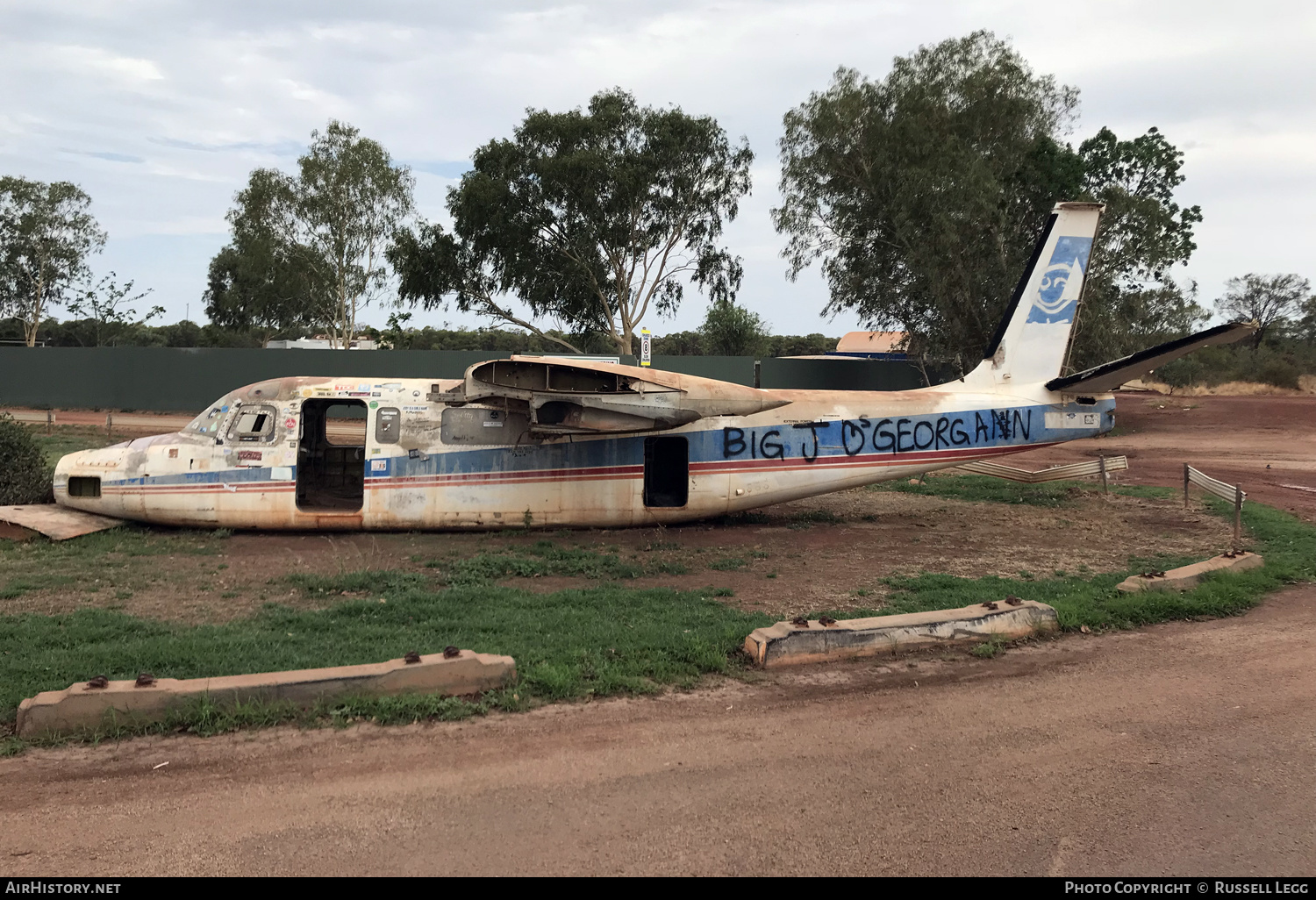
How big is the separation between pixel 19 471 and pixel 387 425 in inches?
259

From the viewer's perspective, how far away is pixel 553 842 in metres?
4.51

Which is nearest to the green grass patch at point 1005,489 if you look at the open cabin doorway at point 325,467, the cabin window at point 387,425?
the cabin window at point 387,425

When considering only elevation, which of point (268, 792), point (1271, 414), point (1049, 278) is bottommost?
point (268, 792)

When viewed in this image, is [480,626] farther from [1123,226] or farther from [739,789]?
[1123,226]

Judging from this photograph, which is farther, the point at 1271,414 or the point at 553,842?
the point at 1271,414

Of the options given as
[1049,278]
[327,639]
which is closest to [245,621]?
[327,639]

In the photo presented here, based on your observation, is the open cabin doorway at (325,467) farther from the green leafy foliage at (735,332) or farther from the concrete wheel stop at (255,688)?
the green leafy foliage at (735,332)

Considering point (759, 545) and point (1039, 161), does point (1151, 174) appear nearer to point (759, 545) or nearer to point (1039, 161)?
point (1039, 161)

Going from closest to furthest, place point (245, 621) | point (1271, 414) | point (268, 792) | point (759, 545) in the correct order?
point (268, 792) → point (245, 621) → point (759, 545) → point (1271, 414)

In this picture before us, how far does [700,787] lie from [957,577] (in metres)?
6.92

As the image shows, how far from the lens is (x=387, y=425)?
13445 mm

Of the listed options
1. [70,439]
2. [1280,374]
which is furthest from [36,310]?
[1280,374]

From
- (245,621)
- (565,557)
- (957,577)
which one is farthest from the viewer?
(565,557)

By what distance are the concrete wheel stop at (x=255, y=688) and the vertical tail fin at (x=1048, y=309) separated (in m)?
11.8
